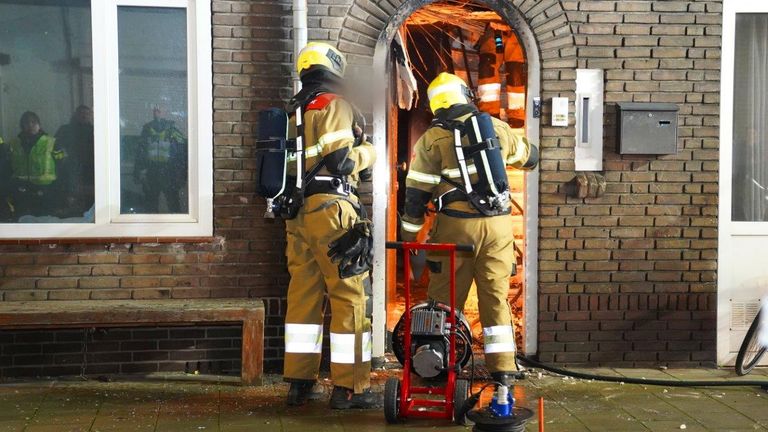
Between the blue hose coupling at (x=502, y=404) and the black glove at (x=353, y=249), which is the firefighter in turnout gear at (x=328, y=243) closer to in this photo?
the black glove at (x=353, y=249)

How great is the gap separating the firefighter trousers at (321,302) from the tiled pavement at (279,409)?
29 centimetres

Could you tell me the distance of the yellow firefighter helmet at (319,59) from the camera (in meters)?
6.60

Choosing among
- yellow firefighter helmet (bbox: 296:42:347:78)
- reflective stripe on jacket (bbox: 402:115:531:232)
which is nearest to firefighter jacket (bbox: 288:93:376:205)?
yellow firefighter helmet (bbox: 296:42:347:78)

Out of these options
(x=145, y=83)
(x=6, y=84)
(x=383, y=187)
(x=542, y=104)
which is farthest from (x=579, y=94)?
(x=6, y=84)

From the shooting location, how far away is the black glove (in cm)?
631

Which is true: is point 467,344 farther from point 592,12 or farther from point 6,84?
point 6,84

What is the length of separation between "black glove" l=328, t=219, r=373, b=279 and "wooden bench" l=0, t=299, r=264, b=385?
96 cm

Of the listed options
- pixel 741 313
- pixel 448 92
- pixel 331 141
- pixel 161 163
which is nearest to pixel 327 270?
pixel 331 141

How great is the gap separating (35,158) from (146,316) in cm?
158

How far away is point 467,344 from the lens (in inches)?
263

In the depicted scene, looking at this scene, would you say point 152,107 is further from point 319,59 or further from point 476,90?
point 476,90

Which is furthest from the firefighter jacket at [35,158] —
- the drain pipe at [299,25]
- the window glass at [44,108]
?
the drain pipe at [299,25]

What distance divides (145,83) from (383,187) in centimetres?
202

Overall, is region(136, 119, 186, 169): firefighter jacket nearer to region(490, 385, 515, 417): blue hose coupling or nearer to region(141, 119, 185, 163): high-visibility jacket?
region(141, 119, 185, 163): high-visibility jacket
